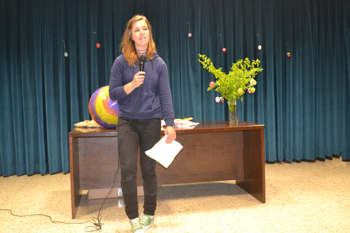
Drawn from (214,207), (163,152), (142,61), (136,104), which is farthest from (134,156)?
(214,207)

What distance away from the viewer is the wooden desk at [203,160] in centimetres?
238

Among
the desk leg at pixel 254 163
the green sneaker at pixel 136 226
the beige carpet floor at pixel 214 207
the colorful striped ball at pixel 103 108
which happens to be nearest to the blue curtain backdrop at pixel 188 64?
the beige carpet floor at pixel 214 207

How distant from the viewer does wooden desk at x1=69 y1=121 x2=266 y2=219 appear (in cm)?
238

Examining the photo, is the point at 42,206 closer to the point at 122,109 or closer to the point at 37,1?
the point at 122,109

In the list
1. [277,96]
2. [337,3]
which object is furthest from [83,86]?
[337,3]

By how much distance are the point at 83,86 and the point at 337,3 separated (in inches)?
138

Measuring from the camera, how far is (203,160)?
2.61 m

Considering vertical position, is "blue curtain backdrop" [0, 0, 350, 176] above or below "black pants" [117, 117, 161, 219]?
above

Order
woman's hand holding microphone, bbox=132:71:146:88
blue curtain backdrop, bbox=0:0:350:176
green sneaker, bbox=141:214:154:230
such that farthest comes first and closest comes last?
1. blue curtain backdrop, bbox=0:0:350:176
2. green sneaker, bbox=141:214:154:230
3. woman's hand holding microphone, bbox=132:71:146:88

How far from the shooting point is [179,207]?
2.29 meters

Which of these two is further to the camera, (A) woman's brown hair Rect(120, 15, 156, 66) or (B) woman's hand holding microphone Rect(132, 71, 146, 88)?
(A) woman's brown hair Rect(120, 15, 156, 66)

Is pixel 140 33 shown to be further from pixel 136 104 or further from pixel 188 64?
pixel 188 64

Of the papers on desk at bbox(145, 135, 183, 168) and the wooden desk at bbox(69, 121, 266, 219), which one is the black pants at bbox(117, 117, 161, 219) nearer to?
the papers on desk at bbox(145, 135, 183, 168)

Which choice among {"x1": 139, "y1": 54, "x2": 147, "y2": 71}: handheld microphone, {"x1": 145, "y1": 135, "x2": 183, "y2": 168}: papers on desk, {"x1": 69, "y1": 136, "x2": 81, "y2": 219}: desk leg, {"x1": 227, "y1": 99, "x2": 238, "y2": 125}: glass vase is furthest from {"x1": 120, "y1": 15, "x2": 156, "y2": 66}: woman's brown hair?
{"x1": 227, "y1": 99, "x2": 238, "y2": 125}: glass vase
